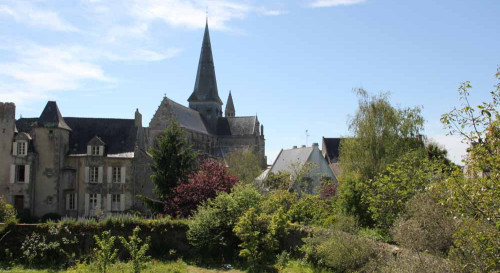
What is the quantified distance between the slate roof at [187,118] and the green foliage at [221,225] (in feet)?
122

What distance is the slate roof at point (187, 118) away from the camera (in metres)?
56.1

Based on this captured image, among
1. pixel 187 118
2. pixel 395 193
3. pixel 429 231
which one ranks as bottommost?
pixel 429 231

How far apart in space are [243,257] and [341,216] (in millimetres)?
4232

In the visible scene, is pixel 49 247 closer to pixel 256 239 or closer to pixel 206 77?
pixel 256 239

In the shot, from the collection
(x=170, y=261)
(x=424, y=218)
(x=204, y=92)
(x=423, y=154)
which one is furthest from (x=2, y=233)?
(x=204, y=92)

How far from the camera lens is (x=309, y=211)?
820 inches

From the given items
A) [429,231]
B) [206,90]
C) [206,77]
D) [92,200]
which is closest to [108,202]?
[92,200]

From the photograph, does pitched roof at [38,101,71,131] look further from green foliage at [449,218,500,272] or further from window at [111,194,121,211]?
green foliage at [449,218,500,272]

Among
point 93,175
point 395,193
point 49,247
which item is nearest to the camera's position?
point 395,193

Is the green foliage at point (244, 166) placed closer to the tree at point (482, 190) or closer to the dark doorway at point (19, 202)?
the dark doorway at point (19, 202)

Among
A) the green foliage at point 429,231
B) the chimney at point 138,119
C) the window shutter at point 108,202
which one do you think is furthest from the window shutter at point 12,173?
the green foliage at point 429,231

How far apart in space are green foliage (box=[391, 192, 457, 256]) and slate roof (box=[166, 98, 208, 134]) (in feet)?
146

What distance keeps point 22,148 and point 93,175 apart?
5.13 m

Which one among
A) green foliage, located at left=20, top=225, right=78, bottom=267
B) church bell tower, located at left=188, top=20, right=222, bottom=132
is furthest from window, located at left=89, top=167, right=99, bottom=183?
church bell tower, located at left=188, top=20, right=222, bottom=132
